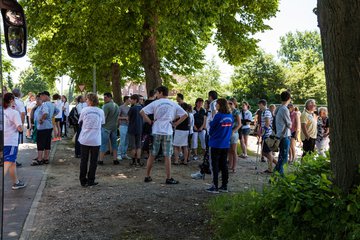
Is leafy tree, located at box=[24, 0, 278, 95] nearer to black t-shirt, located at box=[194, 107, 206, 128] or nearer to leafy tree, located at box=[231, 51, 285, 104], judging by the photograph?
black t-shirt, located at box=[194, 107, 206, 128]

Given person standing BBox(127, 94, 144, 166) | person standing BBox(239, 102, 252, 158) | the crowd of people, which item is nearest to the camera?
the crowd of people

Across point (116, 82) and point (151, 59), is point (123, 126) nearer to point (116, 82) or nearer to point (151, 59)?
point (151, 59)

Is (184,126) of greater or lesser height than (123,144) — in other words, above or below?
above

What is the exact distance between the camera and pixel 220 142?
7.86 metres

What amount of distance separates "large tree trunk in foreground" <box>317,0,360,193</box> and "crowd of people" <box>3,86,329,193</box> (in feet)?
5.87

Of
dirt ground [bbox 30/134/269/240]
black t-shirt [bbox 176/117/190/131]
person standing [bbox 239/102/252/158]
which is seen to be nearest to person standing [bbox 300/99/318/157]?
dirt ground [bbox 30/134/269/240]

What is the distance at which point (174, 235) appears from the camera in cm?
550

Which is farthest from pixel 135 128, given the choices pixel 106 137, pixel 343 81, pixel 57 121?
pixel 57 121

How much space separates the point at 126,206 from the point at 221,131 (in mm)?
2357

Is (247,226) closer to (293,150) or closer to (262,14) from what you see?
(293,150)

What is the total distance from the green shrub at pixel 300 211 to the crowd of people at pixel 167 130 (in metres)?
1.13

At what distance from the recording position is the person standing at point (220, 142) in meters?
7.88

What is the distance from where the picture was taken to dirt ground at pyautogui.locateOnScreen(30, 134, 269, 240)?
5.63 metres

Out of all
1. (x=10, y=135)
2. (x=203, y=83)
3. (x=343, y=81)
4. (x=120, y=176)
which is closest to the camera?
(x=343, y=81)
